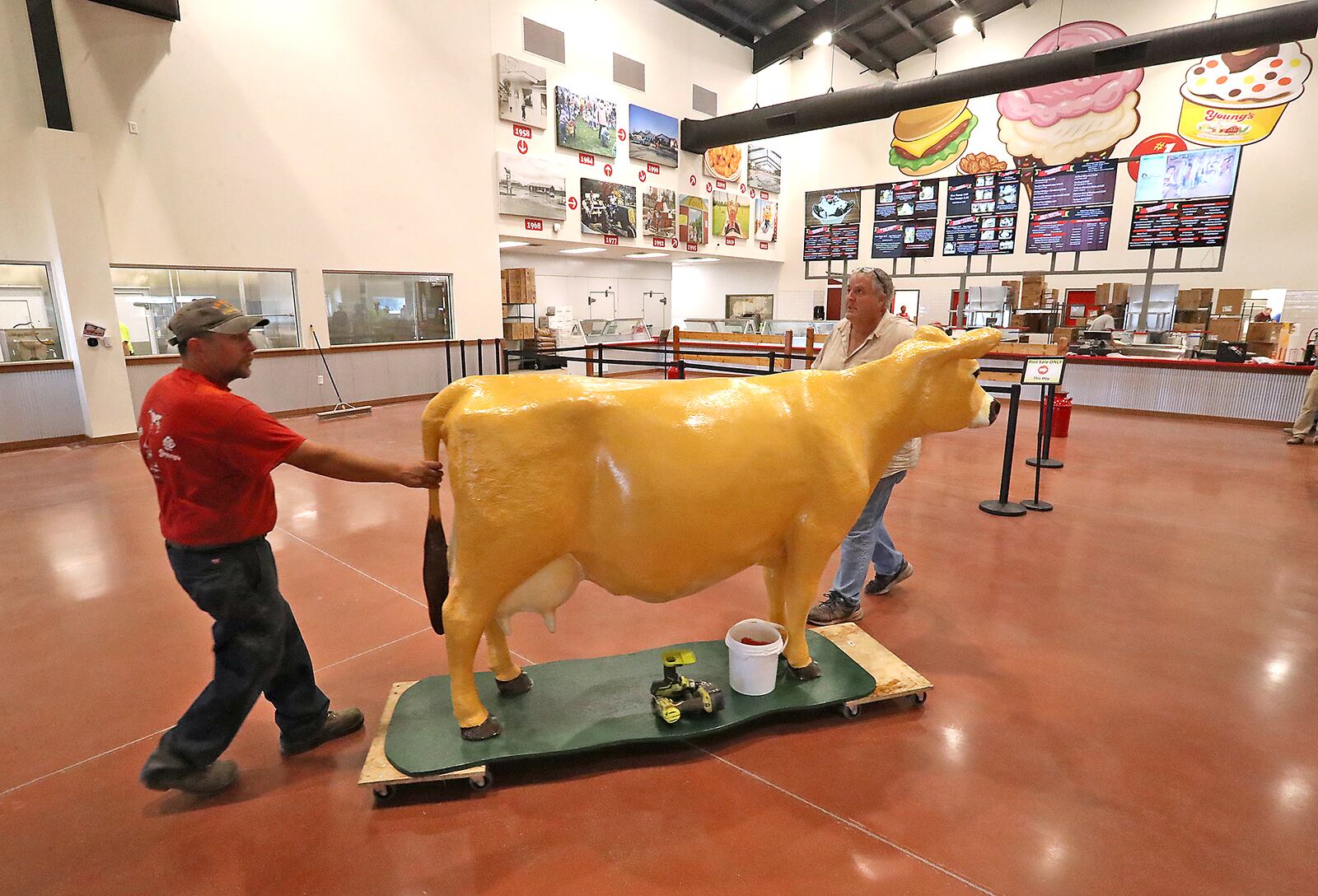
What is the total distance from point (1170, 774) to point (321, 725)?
2927 millimetres

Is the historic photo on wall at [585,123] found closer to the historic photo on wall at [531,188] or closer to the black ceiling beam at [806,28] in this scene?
the historic photo on wall at [531,188]

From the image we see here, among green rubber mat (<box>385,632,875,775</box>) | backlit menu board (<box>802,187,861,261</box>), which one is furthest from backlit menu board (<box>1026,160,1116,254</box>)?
green rubber mat (<box>385,632,875,775</box>)

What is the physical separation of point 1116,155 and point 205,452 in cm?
1590

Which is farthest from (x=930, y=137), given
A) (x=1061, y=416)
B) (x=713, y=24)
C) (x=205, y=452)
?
(x=205, y=452)

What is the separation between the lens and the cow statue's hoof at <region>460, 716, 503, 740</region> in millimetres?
2141

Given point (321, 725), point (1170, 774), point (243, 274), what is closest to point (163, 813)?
point (321, 725)

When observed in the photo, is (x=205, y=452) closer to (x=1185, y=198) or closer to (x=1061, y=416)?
(x=1061, y=416)

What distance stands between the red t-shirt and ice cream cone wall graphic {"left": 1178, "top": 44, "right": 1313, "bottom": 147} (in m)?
15.6

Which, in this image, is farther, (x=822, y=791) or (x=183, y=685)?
(x=183, y=685)

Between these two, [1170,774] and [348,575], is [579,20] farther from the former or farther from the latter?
[1170,774]

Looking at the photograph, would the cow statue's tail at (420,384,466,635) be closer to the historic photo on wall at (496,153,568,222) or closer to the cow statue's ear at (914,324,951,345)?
the cow statue's ear at (914,324,951,345)

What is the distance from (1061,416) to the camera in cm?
774

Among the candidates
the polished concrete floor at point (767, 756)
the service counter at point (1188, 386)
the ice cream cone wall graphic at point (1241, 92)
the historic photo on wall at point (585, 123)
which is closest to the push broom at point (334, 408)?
the polished concrete floor at point (767, 756)

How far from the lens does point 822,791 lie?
2.05 metres
